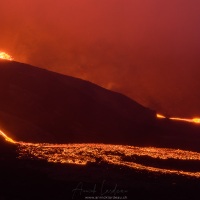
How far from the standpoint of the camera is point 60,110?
57062 millimetres

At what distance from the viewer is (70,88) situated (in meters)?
62.4

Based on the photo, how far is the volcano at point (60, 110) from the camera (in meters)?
49.0

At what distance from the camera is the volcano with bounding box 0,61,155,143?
49031 mm

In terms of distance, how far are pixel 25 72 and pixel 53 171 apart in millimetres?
38345

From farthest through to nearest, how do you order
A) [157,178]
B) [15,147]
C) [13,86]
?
[13,86] < [15,147] < [157,178]

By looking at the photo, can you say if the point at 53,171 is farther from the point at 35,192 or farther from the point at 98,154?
the point at 98,154

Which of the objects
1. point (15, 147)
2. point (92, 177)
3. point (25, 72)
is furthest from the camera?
point (25, 72)

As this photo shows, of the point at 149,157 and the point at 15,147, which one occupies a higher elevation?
the point at 149,157

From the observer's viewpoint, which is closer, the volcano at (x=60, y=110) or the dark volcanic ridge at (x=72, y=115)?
the volcano at (x=60, y=110)

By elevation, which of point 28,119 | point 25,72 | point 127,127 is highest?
point 25,72

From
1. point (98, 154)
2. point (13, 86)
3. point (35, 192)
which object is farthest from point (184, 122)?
point (35, 192)

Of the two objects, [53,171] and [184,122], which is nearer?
[53,171]

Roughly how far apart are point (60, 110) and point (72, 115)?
1963 mm

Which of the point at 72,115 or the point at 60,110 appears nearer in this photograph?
the point at 60,110
